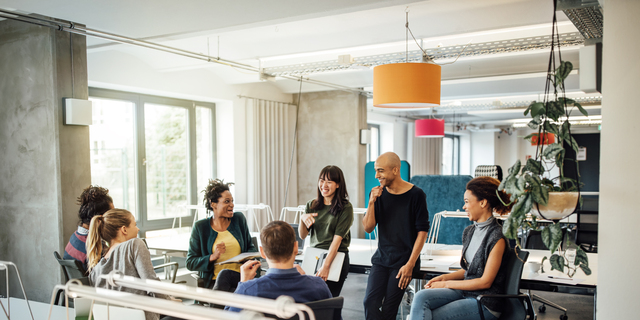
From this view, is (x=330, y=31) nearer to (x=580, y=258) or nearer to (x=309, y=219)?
(x=309, y=219)

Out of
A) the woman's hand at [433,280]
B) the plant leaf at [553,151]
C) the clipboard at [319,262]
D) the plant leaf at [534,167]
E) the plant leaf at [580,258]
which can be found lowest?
the woman's hand at [433,280]

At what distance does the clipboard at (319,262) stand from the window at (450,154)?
12.8m

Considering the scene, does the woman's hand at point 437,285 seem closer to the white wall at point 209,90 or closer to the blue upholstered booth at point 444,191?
the blue upholstered booth at point 444,191

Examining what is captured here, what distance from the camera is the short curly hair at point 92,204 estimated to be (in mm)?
3570

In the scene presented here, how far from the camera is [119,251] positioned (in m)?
2.65

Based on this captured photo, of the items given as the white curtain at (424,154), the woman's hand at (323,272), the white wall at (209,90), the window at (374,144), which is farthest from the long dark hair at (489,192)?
the white curtain at (424,154)

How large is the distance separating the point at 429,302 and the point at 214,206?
1653 mm

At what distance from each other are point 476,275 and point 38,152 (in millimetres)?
3570

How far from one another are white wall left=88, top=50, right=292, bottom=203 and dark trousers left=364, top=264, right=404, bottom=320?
155 inches

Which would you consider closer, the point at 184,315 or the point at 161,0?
the point at 184,315

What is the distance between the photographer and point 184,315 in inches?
46.9

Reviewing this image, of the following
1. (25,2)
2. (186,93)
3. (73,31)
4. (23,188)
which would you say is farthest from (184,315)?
(186,93)

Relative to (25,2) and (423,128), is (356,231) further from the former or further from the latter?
(25,2)

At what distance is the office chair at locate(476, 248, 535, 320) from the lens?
2.67 metres
